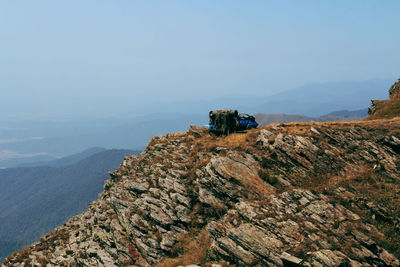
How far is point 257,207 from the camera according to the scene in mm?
21375

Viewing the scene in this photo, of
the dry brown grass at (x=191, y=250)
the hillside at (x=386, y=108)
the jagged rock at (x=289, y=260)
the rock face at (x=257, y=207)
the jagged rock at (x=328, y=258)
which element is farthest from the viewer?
the hillside at (x=386, y=108)

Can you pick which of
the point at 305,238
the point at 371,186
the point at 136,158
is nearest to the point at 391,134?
the point at 371,186

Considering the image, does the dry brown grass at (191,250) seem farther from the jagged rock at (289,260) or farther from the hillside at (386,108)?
the hillside at (386,108)

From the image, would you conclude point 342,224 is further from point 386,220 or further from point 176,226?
point 176,226

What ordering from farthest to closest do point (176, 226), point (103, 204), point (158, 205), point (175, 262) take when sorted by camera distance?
point (103, 204) → point (158, 205) → point (176, 226) → point (175, 262)

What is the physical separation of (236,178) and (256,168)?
265cm

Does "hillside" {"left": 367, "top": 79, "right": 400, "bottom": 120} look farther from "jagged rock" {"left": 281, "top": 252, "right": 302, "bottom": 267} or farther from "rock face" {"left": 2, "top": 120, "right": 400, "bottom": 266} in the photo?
"jagged rock" {"left": 281, "top": 252, "right": 302, "bottom": 267}

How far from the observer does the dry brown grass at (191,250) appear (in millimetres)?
20039

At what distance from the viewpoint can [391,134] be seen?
27266mm

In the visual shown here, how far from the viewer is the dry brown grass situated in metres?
20.0

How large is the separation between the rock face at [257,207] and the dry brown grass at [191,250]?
10cm

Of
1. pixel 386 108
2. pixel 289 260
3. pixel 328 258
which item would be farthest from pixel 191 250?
pixel 386 108

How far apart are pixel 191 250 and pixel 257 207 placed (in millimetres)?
6596

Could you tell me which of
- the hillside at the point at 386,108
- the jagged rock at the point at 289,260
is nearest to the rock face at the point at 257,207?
the jagged rock at the point at 289,260
